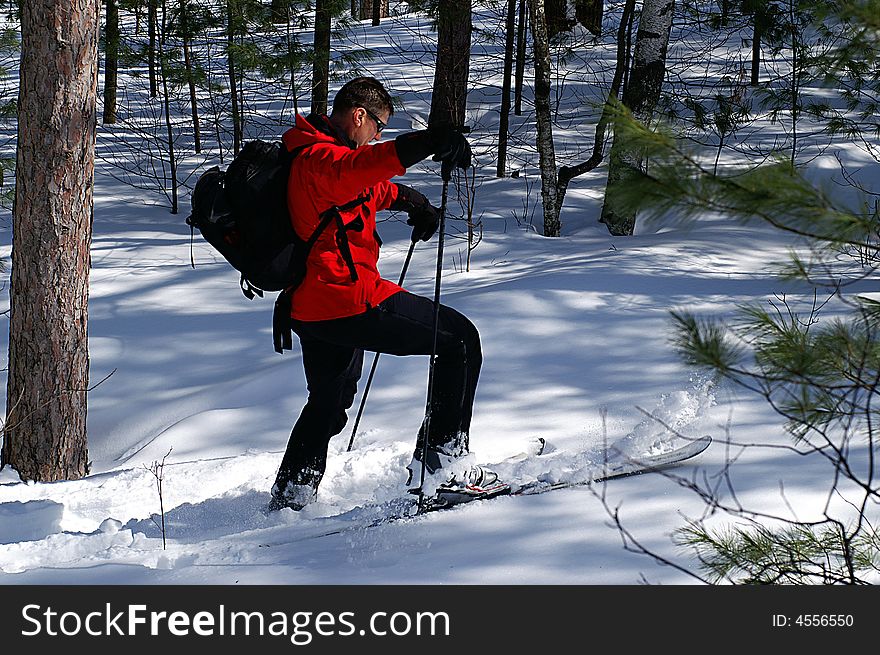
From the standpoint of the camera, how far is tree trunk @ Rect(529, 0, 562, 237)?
8.88 m

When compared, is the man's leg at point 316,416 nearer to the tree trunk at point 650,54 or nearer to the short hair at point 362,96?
the short hair at point 362,96

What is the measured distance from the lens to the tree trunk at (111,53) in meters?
12.4

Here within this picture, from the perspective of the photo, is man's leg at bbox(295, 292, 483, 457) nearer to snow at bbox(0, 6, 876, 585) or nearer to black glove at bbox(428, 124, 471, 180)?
snow at bbox(0, 6, 876, 585)

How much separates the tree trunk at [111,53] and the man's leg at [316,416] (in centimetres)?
969

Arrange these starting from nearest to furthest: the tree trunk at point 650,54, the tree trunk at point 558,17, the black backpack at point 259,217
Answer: the black backpack at point 259,217 < the tree trunk at point 650,54 < the tree trunk at point 558,17

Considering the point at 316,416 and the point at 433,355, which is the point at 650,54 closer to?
the point at 433,355

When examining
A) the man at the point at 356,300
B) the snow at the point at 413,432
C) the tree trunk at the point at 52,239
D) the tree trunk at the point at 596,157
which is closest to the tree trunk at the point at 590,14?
the tree trunk at the point at 596,157

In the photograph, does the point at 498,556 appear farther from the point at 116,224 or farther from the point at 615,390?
the point at 116,224

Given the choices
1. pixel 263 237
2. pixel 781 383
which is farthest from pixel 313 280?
pixel 781 383

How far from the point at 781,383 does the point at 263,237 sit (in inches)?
82.7

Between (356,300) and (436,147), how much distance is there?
0.72 m

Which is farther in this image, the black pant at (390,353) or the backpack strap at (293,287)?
the black pant at (390,353)

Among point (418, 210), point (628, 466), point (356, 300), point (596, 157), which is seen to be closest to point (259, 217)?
point (356, 300)

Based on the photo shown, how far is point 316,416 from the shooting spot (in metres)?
3.82
